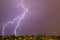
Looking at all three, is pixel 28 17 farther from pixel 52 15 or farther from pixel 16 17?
pixel 52 15

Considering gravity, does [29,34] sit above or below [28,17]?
below

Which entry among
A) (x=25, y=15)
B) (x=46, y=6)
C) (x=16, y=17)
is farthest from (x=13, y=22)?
(x=46, y=6)

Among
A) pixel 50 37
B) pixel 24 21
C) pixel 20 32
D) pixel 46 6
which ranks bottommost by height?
pixel 50 37

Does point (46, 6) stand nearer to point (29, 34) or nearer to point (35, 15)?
point (35, 15)

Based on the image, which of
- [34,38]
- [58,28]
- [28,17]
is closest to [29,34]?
[34,38]

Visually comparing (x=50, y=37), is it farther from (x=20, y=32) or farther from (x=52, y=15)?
(x=20, y=32)

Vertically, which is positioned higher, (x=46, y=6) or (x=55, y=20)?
(x=46, y=6)

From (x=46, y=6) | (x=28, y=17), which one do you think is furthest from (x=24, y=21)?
(x=46, y=6)
